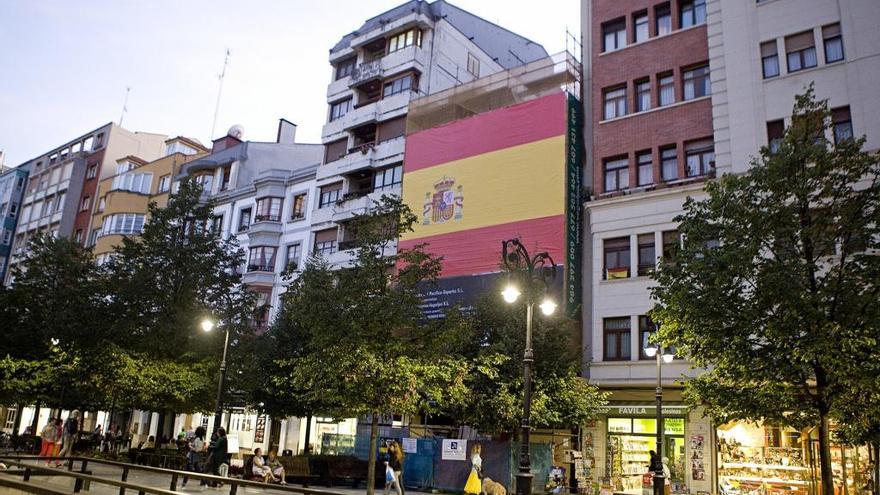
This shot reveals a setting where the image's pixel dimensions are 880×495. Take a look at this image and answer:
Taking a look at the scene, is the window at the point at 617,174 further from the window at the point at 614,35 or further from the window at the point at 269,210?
the window at the point at 269,210

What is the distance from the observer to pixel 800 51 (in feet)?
94.3

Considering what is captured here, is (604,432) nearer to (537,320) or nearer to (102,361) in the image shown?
(537,320)

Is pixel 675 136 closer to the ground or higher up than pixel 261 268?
higher up

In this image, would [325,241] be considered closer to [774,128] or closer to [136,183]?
[136,183]

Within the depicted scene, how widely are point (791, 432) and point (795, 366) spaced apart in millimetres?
11550

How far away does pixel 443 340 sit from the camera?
1905cm

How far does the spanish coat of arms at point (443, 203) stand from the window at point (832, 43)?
56.2ft

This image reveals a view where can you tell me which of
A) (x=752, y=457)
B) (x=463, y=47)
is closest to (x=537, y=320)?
(x=752, y=457)

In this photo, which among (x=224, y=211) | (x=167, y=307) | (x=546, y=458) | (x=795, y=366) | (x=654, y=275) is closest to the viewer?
(x=795, y=366)

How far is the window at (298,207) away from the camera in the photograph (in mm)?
45888

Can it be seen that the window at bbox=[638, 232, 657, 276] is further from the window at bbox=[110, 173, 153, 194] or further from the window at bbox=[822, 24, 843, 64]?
the window at bbox=[110, 173, 153, 194]

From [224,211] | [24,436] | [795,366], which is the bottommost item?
[24,436]

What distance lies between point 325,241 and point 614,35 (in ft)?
66.4

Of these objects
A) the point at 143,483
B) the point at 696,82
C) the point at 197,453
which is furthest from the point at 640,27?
the point at 143,483
